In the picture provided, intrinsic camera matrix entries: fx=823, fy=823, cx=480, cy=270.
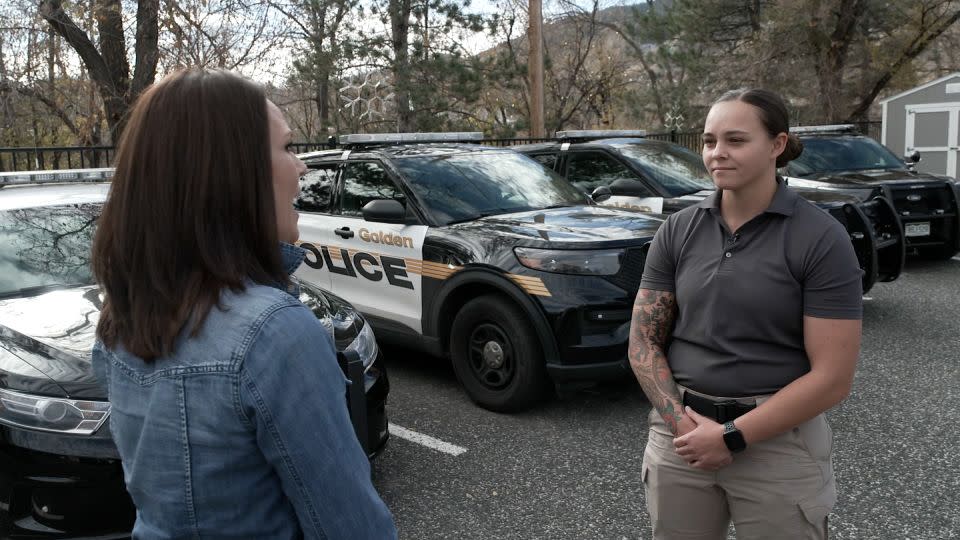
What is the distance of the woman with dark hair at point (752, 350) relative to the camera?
6.66 ft

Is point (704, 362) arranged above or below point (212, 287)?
below

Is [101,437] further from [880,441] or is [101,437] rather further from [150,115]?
[880,441]

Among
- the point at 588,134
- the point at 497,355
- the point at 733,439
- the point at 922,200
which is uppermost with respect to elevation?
the point at 588,134

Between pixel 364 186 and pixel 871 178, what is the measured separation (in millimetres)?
6152

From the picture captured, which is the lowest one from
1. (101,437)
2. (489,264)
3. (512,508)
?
(512,508)

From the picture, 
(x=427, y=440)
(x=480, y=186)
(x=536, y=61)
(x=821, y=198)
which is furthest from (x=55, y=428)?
(x=536, y=61)

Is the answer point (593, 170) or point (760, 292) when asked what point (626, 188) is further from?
point (760, 292)

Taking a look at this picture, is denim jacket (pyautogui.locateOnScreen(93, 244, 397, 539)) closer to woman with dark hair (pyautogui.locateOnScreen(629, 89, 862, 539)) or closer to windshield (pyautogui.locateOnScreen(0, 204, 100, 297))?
woman with dark hair (pyautogui.locateOnScreen(629, 89, 862, 539))

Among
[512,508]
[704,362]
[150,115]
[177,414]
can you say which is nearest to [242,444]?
[177,414]

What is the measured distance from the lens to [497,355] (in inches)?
198

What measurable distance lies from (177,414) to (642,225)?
428 centimetres

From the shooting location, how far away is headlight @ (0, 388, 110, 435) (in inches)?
114

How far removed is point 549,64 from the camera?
2253cm

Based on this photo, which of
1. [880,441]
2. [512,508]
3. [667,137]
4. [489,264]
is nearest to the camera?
[512,508]
